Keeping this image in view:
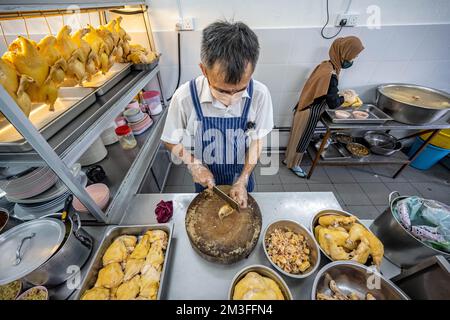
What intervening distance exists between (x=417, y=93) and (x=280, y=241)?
312cm

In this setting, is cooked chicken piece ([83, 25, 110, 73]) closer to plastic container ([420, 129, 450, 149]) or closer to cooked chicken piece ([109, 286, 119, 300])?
cooked chicken piece ([109, 286, 119, 300])

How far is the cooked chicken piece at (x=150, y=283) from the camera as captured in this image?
0.69 metres

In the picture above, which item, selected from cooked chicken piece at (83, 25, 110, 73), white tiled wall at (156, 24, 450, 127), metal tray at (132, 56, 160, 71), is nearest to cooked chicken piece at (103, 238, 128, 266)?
cooked chicken piece at (83, 25, 110, 73)

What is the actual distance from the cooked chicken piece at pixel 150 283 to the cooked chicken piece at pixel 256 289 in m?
0.32

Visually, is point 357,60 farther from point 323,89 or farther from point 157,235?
point 157,235

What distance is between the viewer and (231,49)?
0.79 meters

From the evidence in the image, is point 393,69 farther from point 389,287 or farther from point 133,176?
point 133,176

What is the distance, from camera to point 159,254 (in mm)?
802

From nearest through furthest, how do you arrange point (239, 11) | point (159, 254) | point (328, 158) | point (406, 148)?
point (159, 254)
point (239, 11)
point (328, 158)
point (406, 148)

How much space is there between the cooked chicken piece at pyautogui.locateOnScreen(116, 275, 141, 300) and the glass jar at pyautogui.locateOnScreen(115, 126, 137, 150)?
1214 mm

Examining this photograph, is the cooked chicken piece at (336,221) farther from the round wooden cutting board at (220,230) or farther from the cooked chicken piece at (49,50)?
the cooked chicken piece at (49,50)

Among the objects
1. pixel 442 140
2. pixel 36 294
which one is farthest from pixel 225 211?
pixel 442 140

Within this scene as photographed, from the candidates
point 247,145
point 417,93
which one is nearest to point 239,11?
point 247,145

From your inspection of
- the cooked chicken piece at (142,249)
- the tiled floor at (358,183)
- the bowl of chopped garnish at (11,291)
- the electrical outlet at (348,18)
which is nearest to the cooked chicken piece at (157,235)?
the cooked chicken piece at (142,249)
